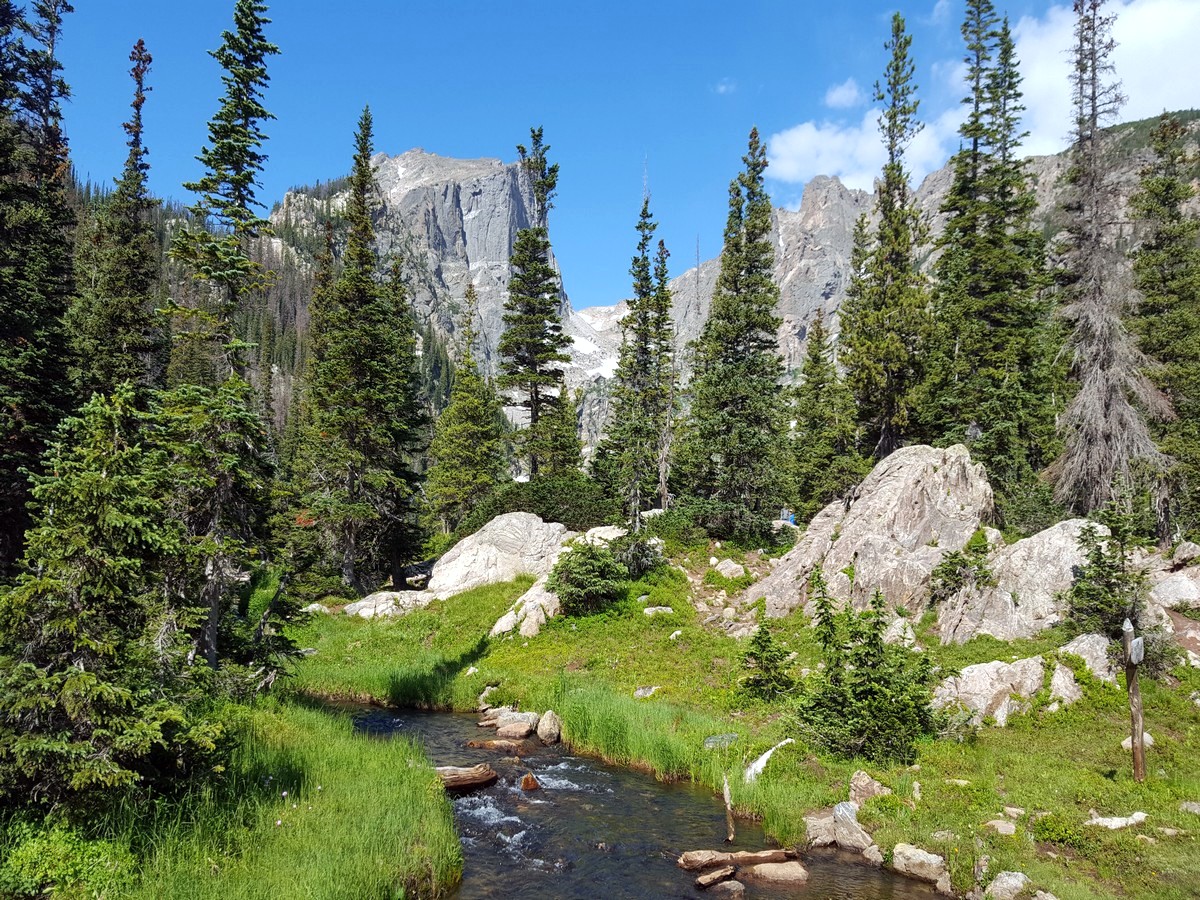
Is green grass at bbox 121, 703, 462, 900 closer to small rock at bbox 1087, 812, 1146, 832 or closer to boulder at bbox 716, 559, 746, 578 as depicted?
small rock at bbox 1087, 812, 1146, 832

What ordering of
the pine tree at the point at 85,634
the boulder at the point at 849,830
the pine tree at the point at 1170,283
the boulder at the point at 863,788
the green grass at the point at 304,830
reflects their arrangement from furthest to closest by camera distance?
1. the pine tree at the point at 1170,283
2. the boulder at the point at 863,788
3. the boulder at the point at 849,830
4. the green grass at the point at 304,830
5. the pine tree at the point at 85,634

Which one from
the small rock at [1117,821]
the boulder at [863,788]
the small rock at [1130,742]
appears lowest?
the boulder at [863,788]

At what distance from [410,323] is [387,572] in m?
19.8

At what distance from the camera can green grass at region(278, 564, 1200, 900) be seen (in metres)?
10.6

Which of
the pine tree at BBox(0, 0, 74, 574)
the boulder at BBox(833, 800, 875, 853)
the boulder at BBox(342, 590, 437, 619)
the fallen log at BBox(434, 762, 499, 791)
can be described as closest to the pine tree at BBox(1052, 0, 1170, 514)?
the boulder at BBox(833, 800, 875, 853)

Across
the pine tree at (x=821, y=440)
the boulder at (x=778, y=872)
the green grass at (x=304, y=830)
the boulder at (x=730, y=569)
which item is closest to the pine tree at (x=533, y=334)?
the boulder at (x=730, y=569)

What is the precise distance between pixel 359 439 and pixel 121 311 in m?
15.0

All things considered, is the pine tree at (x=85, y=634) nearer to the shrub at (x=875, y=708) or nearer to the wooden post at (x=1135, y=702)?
Result: the shrub at (x=875, y=708)

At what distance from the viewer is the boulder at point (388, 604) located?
30516 mm

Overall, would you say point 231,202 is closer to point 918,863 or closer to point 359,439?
point 359,439

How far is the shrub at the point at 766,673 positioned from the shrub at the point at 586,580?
9366mm

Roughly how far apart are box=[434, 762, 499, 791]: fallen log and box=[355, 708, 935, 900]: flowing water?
26 cm

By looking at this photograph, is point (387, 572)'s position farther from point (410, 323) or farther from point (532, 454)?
point (410, 323)

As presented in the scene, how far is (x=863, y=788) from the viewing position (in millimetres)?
13320
